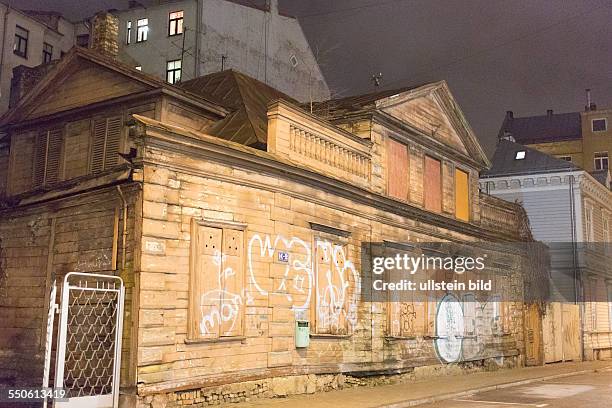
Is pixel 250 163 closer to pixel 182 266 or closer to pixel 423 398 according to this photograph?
pixel 182 266

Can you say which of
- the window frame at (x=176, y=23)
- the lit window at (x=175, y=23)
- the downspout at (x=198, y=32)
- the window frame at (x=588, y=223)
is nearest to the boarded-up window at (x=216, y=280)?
the downspout at (x=198, y=32)

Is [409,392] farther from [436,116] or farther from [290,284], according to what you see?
[436,116]

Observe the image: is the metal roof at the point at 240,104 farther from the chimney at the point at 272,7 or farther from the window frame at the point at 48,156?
the chimney at the point at 272,7

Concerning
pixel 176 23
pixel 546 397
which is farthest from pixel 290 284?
pixel 176 23

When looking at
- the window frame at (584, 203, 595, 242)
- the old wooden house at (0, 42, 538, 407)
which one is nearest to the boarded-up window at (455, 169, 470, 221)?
the old wooden house at (0, 42, 538, 407)

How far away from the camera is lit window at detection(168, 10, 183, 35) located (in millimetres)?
33641

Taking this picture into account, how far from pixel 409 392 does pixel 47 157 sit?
10983 mm

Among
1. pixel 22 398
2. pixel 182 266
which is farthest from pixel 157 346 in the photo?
pixel 22 398

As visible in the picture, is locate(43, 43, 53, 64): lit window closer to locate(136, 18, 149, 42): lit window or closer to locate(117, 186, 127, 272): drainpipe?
locate(136, 18, 149, 42): lit window

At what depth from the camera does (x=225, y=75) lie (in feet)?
64.6

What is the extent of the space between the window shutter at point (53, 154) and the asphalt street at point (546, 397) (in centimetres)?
1078

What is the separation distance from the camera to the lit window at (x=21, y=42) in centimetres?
3716

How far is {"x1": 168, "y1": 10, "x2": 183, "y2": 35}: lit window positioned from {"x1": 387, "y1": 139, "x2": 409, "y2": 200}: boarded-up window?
734 inches

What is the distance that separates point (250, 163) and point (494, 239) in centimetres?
1367
